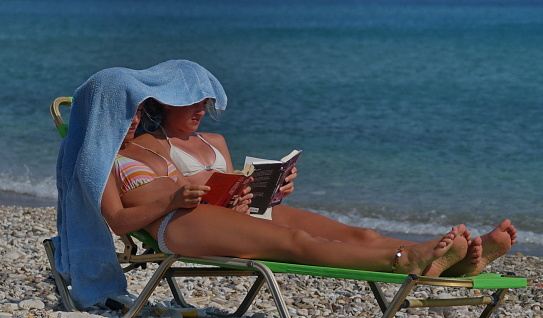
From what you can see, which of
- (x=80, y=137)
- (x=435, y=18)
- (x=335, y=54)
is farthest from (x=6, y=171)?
(x=435, y=18)

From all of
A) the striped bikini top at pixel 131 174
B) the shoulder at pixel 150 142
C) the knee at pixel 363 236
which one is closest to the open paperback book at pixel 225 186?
the striped bikini top at pixel 131 174

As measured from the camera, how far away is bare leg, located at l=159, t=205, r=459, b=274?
3.67m

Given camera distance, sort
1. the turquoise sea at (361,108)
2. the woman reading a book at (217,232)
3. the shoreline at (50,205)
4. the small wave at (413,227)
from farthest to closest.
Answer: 1. the turquoise sea at (361,108)
2. the small wave at (413,227)
3. the shoreline at (50,205)
4. the woman reading a book at (217,232)

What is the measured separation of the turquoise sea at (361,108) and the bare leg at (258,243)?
205 inches

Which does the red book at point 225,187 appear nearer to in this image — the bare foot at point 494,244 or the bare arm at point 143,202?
the bare arm at point 143,202

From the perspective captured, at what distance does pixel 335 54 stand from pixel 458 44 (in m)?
5.62

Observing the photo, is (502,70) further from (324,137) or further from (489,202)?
(489,202)

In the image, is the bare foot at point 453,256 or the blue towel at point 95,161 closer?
the bare foot at point 453,256

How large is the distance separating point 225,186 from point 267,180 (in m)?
0.35

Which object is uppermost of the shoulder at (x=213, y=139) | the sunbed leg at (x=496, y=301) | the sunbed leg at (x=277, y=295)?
the shoulder at (x=213, y=139)

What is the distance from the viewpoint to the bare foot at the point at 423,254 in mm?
3547

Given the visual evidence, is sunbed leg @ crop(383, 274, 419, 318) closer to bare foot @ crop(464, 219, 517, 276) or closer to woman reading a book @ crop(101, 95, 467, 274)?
woman reading a book @ crop(101, 95, 467, 274)

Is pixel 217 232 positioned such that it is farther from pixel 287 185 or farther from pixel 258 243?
pixel 287 185

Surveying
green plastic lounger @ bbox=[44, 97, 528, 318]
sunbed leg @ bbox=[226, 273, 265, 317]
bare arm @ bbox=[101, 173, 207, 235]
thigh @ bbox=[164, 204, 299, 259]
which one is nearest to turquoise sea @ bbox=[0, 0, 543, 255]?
sunbed leg @ bbox=[226, 273, 265, 317]
